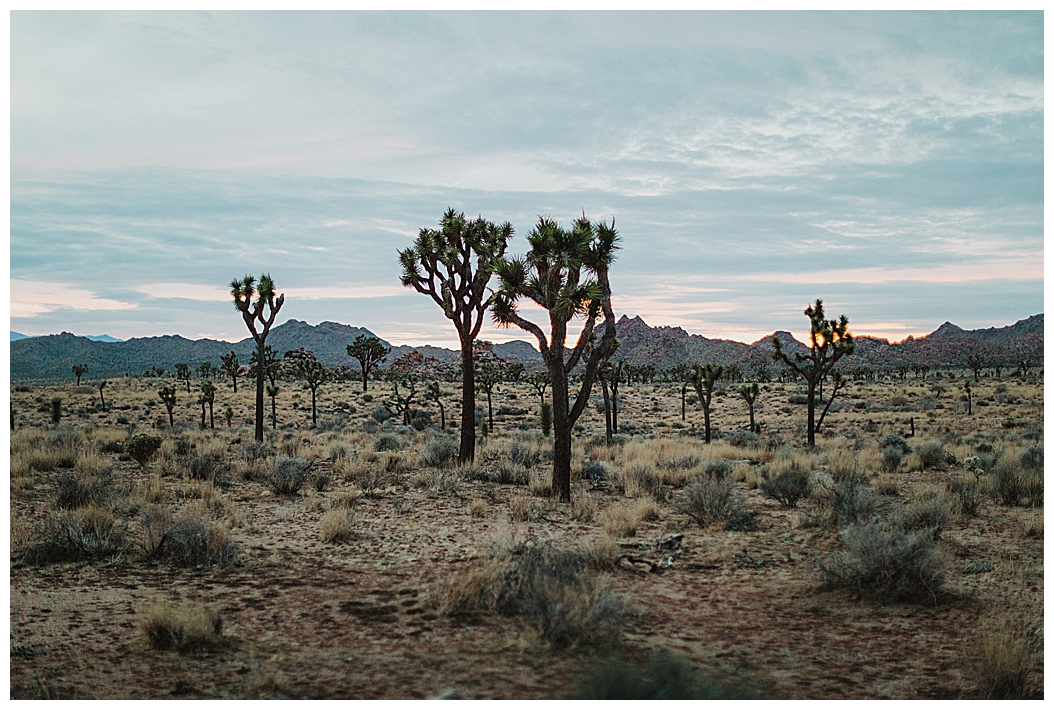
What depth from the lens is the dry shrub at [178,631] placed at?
616 cm

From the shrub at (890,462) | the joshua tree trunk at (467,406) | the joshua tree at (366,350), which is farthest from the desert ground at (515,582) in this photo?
the joshua tree at (366,350)

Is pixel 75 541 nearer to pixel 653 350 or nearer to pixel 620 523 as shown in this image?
pixel 620 523

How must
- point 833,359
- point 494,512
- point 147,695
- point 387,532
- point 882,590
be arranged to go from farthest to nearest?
point 833,359 < point 494,512 < point 387,532 < point 882,590 < point 147,695

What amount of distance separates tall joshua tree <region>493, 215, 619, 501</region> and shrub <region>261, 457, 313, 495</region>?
5.61m

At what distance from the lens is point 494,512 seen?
42.4 ft

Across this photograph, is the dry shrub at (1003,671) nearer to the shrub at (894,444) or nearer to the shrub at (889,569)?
the shrub at (889,569)

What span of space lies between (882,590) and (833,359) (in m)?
19.4

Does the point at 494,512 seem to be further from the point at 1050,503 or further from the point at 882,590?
the point at 1050,503

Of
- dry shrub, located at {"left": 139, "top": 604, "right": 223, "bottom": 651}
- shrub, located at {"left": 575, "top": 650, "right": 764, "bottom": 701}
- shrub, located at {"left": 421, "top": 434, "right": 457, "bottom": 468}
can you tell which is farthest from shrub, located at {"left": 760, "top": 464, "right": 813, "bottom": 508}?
dry shrub, located at {"left": 139, "top": 604, "right": 223, "bottom": 651}

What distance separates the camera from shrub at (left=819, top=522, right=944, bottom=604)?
7.54m

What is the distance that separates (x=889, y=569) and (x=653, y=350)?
15144 centimetres

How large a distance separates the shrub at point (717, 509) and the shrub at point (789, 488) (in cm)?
167

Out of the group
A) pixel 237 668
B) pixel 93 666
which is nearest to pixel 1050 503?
pixel 237 668

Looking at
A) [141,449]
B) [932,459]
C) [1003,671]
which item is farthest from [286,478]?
[932,459]
